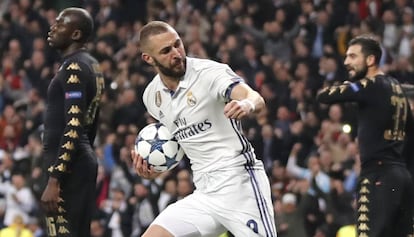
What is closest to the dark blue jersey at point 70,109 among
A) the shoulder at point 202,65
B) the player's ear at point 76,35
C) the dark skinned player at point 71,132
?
the dark skinned player at point 71,132

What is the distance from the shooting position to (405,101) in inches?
389

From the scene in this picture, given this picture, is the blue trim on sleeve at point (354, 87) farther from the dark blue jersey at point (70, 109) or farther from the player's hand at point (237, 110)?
the player's hand at point (237, 110)

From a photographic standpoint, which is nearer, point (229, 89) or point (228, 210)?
point (229, 89)

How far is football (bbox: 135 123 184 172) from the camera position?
26.4ft

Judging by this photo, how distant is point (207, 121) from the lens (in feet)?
25.3

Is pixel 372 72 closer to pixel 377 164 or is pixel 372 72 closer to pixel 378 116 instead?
pixel 378 116

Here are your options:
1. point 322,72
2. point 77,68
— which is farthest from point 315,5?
point 77,68

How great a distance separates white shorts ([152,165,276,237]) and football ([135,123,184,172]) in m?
0.39

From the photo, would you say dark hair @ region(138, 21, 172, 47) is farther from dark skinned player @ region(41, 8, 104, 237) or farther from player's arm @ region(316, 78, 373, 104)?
player's arm @ region(316, 78, 373, 104)

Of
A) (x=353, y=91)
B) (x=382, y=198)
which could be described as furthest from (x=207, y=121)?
(x=382, y=198)

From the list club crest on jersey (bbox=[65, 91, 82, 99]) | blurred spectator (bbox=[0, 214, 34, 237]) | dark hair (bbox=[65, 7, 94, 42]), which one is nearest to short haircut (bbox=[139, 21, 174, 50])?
club crest on jersey (bbox=[65, 91, 82, 99])

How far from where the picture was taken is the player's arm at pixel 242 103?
22.7 ft

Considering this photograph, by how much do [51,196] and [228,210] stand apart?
175 centimetres

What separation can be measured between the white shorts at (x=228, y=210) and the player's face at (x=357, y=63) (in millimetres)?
2347
